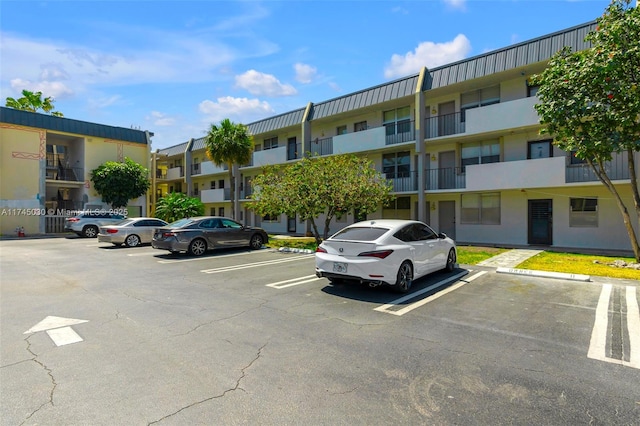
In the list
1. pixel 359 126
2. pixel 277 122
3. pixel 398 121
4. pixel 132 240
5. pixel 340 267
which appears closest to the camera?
pixel 340 267

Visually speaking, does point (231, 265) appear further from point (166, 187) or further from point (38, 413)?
point (166, 187)

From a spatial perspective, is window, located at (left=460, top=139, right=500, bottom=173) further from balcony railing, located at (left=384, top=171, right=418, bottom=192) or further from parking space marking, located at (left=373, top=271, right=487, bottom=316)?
parking space marking, located at (left=373, top=271, right=487, bottom=316)

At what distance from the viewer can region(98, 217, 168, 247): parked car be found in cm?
1631

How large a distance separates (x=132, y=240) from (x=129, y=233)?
14.8 inches

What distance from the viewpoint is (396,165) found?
822 inches

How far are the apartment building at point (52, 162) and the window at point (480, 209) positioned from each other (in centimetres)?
2625

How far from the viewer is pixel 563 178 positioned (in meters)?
14.4

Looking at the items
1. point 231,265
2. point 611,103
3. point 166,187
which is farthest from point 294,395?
point 166,187

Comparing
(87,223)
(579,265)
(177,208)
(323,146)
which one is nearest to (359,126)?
(323,146)

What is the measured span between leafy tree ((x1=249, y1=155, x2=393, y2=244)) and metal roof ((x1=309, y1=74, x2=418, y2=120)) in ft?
16.7

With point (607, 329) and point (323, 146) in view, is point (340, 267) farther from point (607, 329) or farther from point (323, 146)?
point (323, 146)

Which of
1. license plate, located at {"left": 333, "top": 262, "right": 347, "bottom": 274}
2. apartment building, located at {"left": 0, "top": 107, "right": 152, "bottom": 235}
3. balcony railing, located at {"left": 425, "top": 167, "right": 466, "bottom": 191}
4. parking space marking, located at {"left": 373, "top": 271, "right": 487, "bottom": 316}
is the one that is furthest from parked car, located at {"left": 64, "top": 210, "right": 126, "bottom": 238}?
parking space marking, located at {"left": 373, "top": 271, "right": 487, "bottom": 316}

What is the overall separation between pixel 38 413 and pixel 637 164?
19.0 m

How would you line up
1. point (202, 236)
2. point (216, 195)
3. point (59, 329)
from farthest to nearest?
1. point (216, 195)
2. point (202, 236)
3. point (59, 329)
